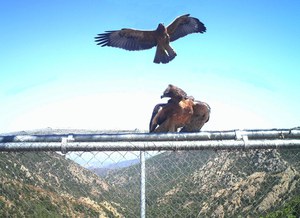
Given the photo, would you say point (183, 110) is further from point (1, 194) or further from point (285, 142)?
point (1, 194)

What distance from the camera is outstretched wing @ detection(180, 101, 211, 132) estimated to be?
3.76m

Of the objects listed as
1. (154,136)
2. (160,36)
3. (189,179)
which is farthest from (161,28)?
(154,136)

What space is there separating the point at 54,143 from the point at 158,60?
17.0ft

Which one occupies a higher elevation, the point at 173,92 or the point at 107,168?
the point at 173,92

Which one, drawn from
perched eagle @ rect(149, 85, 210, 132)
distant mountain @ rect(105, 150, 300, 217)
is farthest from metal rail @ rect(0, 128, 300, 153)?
perched eagle @ rect(149, 85, 210, 132)

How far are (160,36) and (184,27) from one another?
0.67 metres

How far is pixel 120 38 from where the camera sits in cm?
746

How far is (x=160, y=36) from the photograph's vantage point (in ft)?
25.7

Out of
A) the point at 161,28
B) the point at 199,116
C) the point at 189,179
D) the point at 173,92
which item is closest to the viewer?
the point at 173,92

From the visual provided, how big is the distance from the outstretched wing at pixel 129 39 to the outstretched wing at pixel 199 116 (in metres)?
3.79

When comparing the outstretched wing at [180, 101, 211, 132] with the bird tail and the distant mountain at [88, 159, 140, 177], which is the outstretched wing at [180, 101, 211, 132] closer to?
the distant mountain at [88, 159, 140, 177]

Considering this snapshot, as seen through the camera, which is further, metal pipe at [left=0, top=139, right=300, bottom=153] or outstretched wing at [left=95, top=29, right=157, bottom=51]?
outstretched wing at [left=95, top=29, right=157, bottom=51]

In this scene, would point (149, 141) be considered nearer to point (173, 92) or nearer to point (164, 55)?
point (173, 92)

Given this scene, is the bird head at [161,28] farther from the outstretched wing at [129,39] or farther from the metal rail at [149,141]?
the metal rail at [149,141]
